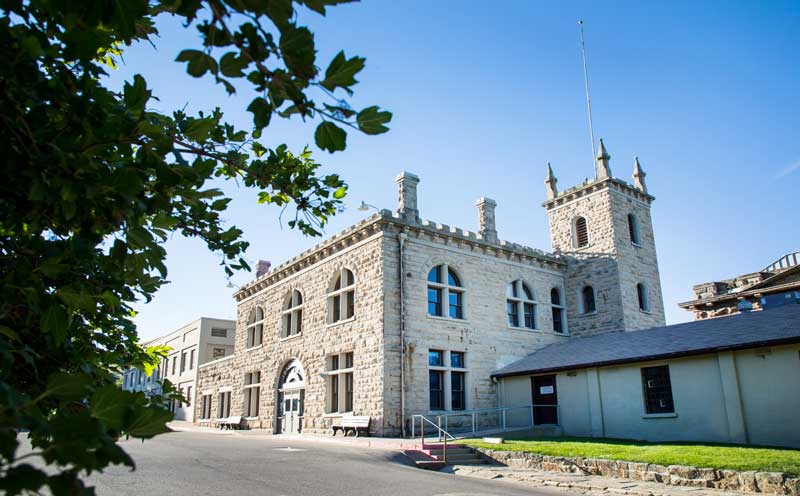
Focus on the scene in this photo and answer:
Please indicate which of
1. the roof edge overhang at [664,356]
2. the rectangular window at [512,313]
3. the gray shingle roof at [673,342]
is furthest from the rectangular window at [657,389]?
the rectangular window at [512,313]

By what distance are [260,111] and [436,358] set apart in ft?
68.5

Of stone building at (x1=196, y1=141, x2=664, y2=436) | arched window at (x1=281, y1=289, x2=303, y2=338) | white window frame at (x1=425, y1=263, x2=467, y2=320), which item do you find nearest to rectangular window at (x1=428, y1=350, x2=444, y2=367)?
stone building at (x1=196, y1=141, x2=664, y2=436)

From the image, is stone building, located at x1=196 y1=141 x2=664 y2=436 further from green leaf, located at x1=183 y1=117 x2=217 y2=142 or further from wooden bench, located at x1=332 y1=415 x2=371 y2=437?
green leaf, located at x1=183 y1=117 x2=217 y2=142

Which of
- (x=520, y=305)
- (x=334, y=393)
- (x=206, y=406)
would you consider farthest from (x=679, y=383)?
(x=206, y=406)

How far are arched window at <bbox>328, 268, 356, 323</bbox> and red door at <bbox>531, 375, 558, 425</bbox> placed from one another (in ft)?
26.0

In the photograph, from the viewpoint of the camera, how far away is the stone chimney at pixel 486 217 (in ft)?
83.4

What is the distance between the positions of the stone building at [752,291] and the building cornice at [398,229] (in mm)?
9639

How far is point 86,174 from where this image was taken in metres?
2.22

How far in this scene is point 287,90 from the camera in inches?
68.6

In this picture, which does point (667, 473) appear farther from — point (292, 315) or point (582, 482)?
point (292, 315)

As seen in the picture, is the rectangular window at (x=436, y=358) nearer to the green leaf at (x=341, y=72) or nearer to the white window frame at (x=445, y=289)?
the white window frame at (x=445, y=289)

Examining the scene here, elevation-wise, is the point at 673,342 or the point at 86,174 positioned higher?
the point at 673,342

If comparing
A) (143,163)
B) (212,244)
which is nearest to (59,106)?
(143,163)

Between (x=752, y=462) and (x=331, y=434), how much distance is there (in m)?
A: 14.8
